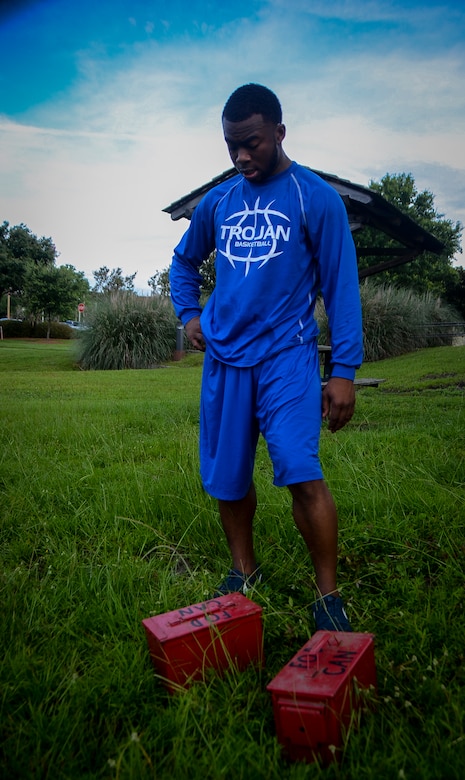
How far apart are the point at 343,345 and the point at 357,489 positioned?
1.49 meters

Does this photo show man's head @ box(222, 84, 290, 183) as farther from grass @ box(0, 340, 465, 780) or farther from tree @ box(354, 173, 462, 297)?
tree @ box(354, 173, 462, 297)

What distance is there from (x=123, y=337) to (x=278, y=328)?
1602 centimetres

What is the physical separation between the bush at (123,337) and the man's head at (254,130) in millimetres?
15399

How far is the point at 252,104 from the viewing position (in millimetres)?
2654

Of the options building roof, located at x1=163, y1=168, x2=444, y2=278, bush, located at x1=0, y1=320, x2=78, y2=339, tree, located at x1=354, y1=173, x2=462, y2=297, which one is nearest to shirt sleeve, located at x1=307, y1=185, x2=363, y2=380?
building roof, located at x1=163, y1=168, x2=444, y2=278

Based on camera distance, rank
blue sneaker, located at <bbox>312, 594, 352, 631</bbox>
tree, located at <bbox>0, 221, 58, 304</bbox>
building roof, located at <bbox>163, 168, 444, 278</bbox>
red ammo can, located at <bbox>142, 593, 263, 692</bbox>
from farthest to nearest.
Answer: tree, located at <bbox>0, 221, 58, 304</bbox> < building roof, located at <bbox>163, 168, 444, 278</bbox> < blue sneaker, located at <bbox>312, 594, 352, 631</bbox> < red ammo can, located at <bbox>142, 593, 263, 692</bbox>

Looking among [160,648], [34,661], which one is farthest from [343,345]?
[34,661]

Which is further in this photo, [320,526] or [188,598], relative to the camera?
[188,598]

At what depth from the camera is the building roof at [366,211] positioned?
7.66m

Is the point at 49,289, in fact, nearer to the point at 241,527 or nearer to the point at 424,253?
the point at 424,253

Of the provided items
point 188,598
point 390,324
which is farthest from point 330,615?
point 390,324

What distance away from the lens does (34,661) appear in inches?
87.0

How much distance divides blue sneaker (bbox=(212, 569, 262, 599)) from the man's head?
1.72 metres

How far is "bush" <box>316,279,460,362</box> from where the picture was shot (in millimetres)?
17547
